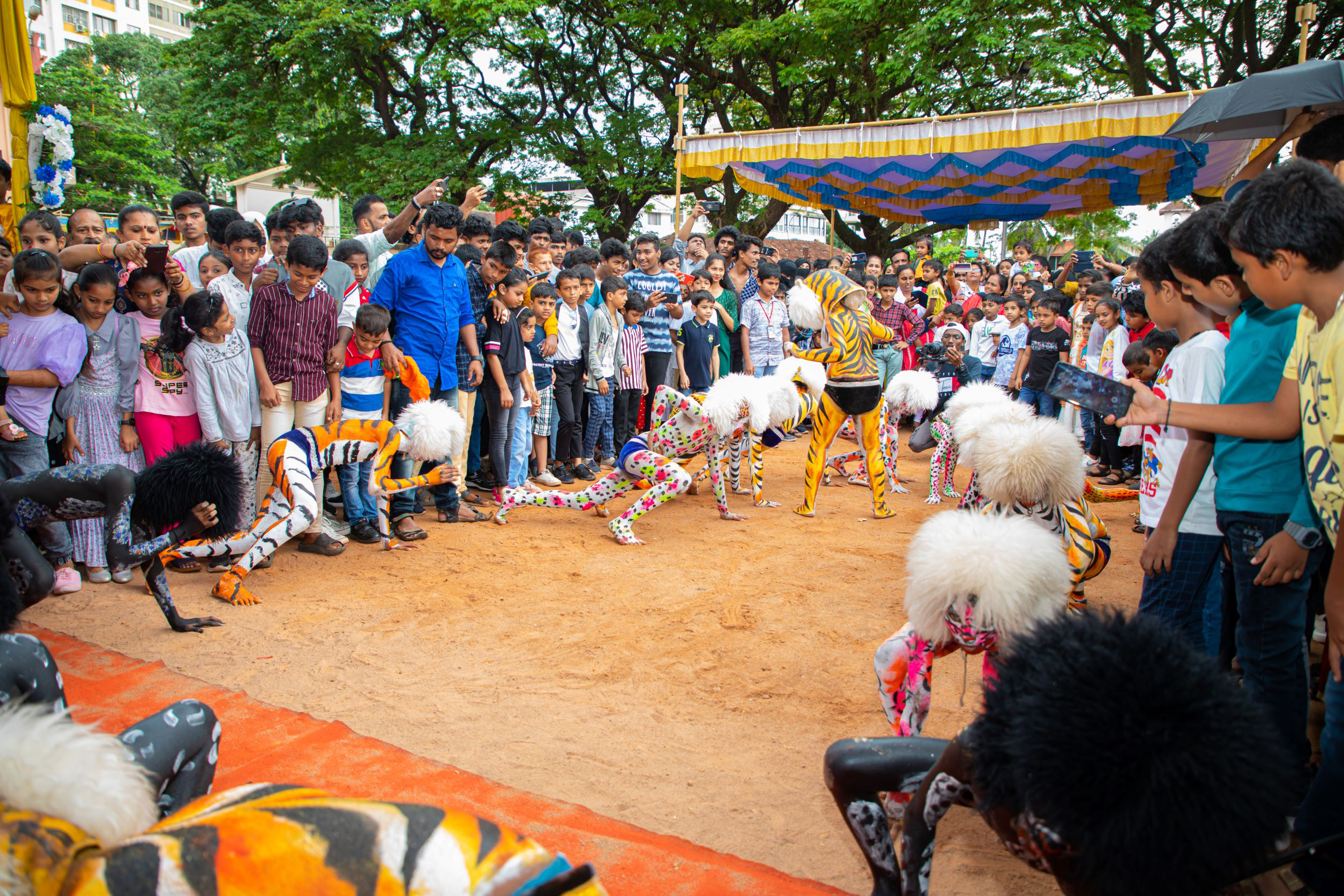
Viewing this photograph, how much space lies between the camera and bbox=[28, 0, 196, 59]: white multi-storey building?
50.9 metres

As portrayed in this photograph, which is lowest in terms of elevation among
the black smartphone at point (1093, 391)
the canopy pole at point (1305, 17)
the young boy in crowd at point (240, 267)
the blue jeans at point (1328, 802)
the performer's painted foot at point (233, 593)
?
the performer's painted foot at point (233, 593)

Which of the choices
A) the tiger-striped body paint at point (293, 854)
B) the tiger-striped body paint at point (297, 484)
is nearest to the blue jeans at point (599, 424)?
the tiger-striped body paint at point (297, 484)

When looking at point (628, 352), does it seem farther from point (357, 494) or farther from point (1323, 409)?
point (1323, 409)

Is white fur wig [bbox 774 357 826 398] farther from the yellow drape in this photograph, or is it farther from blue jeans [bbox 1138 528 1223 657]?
the yellow drape

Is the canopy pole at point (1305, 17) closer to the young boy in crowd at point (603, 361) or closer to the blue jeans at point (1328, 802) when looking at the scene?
the young boy in crowd at point (603, 361)

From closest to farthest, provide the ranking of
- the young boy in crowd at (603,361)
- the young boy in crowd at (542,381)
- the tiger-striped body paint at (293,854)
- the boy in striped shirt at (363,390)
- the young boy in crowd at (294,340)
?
1. the tiger-striped body paint at (293,854)
2. the young boy in crowd at (294,340)
3. the boy in striped shirt at (363,390)
4. the young boy in crowd at (542,381)
5. the young boy in crowd at (603,361)

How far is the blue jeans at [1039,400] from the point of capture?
9086 millimetres

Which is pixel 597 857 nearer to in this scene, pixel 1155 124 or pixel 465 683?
pixel 465 683

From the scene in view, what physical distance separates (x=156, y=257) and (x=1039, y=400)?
835 cm

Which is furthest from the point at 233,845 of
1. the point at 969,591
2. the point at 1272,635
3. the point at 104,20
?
the point at 104,20

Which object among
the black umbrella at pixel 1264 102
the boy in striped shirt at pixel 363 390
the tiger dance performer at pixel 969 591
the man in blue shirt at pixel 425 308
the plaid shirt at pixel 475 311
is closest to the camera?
the tiger dance performer at pixel 969 591

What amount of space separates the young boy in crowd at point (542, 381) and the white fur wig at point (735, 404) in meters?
1.73

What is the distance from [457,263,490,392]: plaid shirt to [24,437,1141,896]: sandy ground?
1.18 meters

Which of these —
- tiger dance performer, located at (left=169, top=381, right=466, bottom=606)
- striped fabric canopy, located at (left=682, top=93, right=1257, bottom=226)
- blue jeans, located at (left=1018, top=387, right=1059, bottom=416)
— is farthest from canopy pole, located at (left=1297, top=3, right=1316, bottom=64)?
tiger dance performer, located at (left=169, top=381, right=466, bottom=606)
